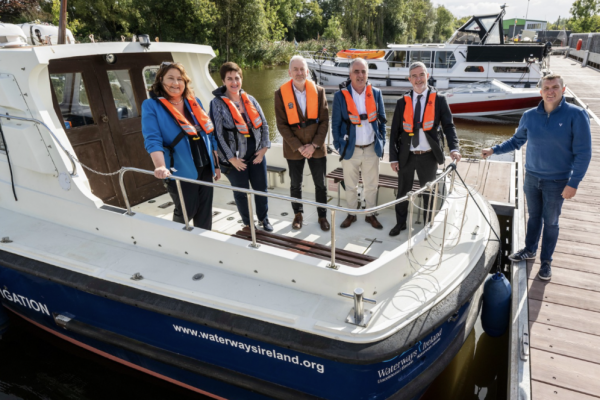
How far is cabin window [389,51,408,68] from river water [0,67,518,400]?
52.0ft

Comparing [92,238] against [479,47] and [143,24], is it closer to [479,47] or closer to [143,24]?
[479,47]

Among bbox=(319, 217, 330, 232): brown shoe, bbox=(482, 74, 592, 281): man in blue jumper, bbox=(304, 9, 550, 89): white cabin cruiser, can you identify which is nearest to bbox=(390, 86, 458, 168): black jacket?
bbox=(482, 74, 592, 281): man in blue jumper

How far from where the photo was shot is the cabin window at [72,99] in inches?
146

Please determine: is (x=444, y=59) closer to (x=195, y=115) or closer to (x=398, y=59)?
(x=398, y=59)

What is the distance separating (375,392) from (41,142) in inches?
129

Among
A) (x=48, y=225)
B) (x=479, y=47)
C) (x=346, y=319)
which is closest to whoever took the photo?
(x=346, y=319)

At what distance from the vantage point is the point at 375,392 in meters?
2.61

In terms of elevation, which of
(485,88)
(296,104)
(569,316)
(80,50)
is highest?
(80,50)

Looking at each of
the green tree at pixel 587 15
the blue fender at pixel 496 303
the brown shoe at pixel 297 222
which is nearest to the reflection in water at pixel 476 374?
the blue fender at pixel 496 303

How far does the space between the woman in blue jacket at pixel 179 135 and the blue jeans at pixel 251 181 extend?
34 centimetres

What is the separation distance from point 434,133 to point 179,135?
2158 millimetres

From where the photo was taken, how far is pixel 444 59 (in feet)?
58.3

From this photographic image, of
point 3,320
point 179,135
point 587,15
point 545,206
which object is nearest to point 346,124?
point 179,135

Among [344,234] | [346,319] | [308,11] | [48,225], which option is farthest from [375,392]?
[308,11]
